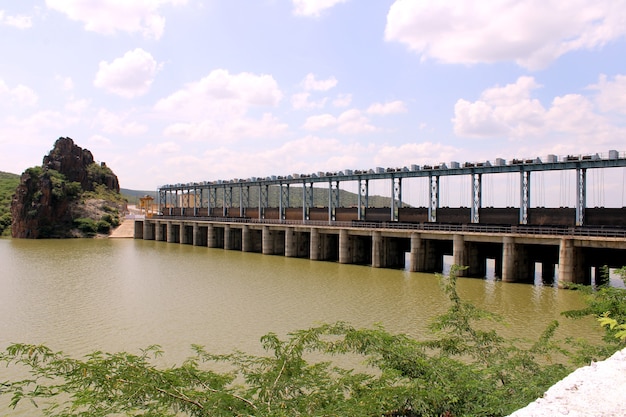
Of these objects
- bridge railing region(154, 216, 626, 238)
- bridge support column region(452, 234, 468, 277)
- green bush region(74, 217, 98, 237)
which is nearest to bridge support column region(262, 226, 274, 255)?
bridge railing region(154, 216, 626, 238)

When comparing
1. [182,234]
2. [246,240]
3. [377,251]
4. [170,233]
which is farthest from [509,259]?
[170,233]

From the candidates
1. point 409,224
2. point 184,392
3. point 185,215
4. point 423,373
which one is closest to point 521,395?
point 423,373

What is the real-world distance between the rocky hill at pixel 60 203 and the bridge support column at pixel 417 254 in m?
65.7

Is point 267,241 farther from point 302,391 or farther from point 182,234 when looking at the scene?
point 302,391

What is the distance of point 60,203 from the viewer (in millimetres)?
87125

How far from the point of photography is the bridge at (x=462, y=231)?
30453 millimetres

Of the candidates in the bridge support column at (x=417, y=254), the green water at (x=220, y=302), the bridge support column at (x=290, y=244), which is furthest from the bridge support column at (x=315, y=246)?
the bridge support column at (x=417, y=254)

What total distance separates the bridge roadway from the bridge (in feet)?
0.21

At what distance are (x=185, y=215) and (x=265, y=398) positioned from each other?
7423 cm

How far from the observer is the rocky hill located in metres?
83.5

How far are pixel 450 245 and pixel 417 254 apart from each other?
752 centimetres

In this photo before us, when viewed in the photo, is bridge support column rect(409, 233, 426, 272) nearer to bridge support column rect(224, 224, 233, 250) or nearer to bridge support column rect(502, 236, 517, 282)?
bridge support column rect(502, 236, 517, 282)

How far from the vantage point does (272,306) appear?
2406 cm

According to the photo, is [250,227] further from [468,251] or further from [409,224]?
[468,251]
